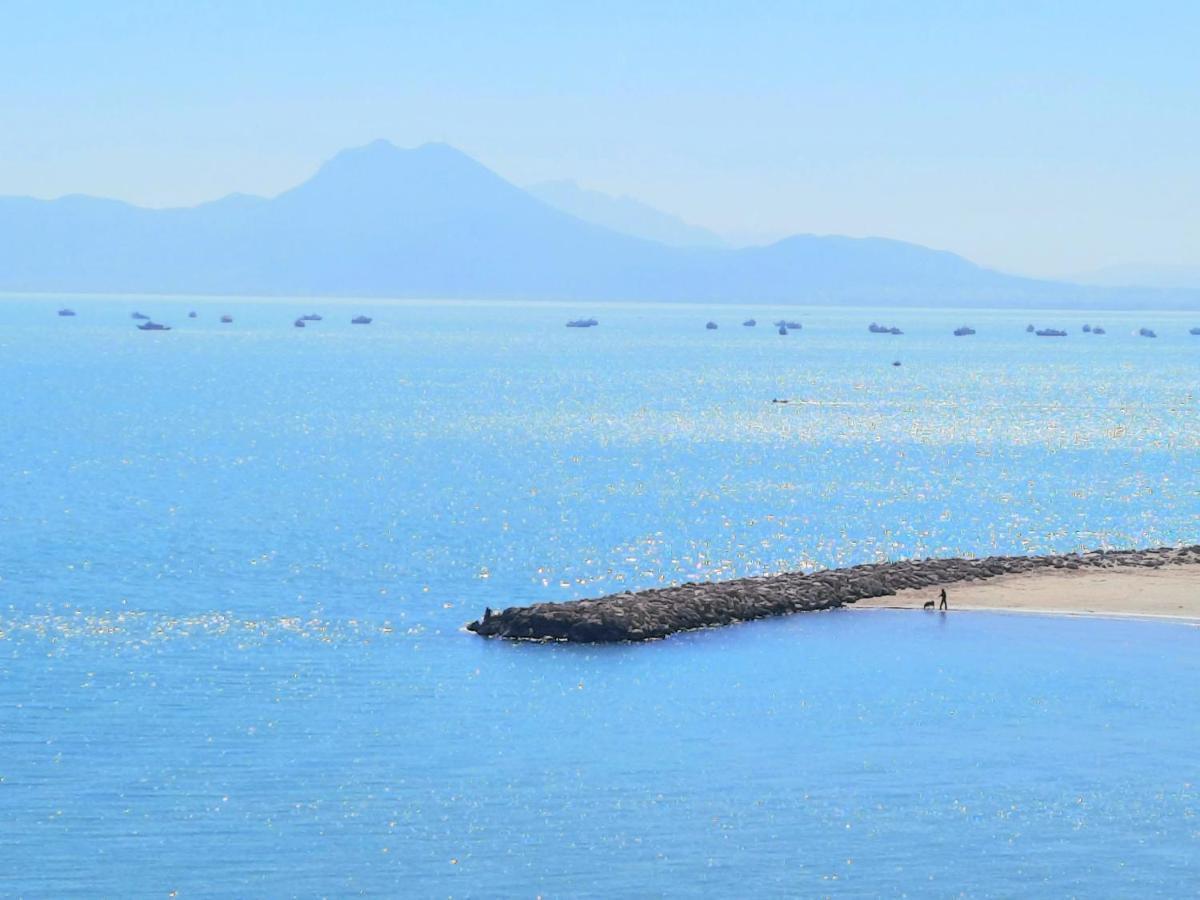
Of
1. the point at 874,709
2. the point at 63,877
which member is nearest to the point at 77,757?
the point at 63,877

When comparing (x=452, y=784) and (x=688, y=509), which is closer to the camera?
(x=452, y=784)

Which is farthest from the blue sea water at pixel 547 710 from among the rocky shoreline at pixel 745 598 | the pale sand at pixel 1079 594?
the pale sand at pixel 1079 594

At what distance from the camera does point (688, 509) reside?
88188mm

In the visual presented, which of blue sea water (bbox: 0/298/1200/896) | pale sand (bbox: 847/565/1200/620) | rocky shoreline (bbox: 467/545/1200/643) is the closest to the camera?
blue sea water (bbox: 0/298/1200/896)

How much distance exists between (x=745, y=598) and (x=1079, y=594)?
35.8ft

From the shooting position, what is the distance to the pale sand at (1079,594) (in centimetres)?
5697

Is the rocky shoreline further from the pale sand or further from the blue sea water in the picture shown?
the blue sea water

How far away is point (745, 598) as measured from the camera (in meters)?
56.9

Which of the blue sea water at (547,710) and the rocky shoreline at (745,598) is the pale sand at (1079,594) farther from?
the blue sea water at (547,710)

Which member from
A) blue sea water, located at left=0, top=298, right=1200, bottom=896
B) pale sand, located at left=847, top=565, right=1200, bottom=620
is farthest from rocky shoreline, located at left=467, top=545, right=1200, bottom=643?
blue sea water, located at left=0, top=298, right=1200, bottom=896

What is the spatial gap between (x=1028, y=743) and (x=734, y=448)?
8320cm

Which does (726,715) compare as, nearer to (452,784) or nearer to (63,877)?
(452,784)

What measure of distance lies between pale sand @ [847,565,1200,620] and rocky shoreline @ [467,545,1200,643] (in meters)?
0.71

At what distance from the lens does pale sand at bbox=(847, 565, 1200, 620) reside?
57.0m
